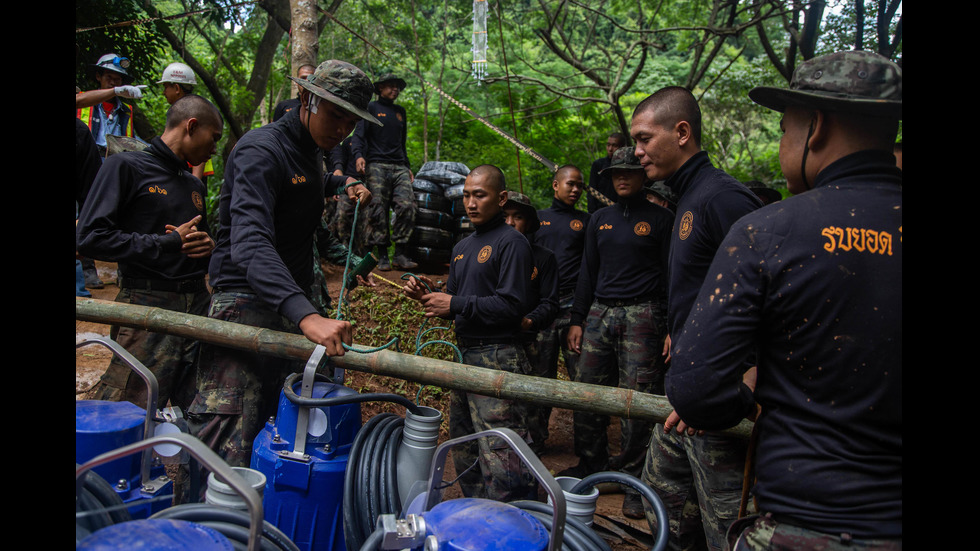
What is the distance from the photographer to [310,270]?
365cm

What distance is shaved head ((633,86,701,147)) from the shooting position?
3416 mm

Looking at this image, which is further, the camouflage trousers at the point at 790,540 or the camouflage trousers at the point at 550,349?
the camouflage trousers at the point at 550,349

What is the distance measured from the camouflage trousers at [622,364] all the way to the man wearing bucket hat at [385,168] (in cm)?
378

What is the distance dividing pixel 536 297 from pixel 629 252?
845 millimetres

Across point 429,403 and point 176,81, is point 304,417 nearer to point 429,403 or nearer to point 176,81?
point 429,403

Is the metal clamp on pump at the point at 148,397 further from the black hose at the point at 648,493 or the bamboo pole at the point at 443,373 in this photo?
the black hose at the point at 648,493

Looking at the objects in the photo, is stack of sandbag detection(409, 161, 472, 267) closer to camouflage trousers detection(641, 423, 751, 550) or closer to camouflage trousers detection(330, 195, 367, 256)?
camouflage trousers detection(330, 195, 367, 256)

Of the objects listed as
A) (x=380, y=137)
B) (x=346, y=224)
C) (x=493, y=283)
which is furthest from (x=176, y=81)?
(x=493, y=283)

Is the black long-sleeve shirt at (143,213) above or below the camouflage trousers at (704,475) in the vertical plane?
above

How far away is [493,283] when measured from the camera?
4.32 meters

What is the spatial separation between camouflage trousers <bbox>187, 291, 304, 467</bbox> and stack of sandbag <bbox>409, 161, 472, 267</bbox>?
5.29 meters

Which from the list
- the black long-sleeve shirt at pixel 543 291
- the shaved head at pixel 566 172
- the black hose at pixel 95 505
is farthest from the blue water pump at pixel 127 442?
the shaved head at pixel 566 172

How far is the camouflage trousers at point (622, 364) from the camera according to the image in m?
4.96

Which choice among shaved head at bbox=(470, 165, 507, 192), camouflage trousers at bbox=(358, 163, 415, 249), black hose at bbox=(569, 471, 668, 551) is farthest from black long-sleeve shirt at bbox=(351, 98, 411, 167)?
black hose at bbox=(569, 471, 668, 551)
